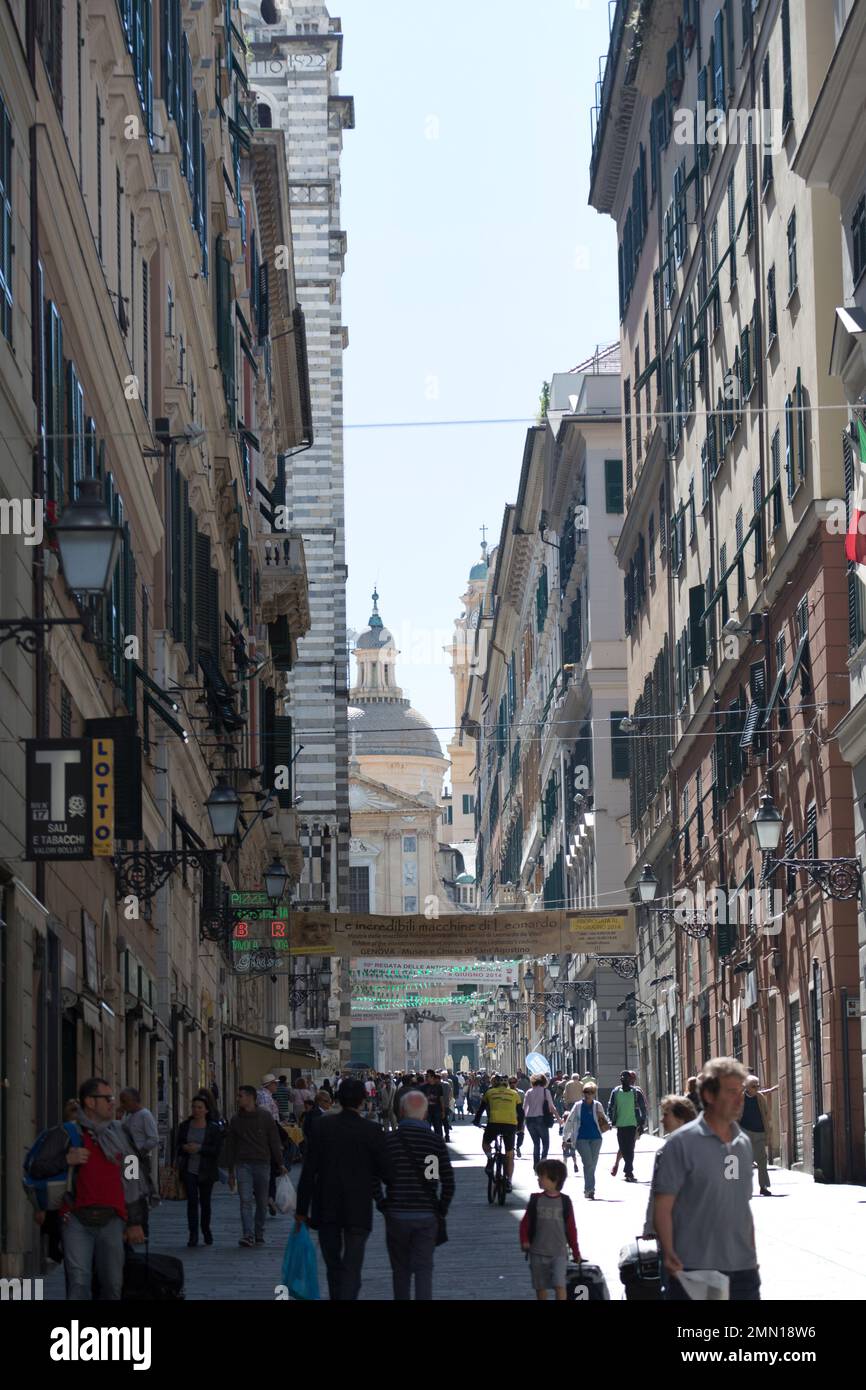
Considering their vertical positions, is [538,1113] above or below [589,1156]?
above

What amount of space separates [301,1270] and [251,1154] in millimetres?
9121

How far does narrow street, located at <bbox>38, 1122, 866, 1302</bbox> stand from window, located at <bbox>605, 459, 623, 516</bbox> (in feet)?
110

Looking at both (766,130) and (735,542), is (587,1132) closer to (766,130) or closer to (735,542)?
(735,542)

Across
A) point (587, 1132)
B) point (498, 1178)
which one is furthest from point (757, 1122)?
point (498, 1178)

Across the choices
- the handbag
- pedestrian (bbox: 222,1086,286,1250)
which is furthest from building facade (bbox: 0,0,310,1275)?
the handbag

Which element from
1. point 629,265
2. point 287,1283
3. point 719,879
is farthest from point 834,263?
point 629,265

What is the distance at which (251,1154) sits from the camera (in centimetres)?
2262

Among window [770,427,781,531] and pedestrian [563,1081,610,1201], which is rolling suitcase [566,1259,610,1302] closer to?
pedestrian [563,1081,610,1201]

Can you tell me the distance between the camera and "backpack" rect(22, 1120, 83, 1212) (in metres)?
14.1

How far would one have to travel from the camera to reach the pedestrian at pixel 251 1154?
2261 cm

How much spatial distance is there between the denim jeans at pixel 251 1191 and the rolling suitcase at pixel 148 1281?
8.56 metres

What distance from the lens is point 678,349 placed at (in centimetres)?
4681

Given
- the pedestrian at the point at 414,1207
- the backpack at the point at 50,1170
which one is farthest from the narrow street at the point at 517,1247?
the backpack at the point at 50,1170
